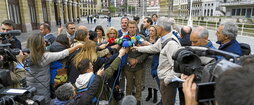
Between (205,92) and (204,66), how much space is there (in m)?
0.42

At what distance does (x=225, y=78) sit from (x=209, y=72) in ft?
1.18

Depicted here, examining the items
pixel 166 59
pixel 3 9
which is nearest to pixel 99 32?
pixel 166 59

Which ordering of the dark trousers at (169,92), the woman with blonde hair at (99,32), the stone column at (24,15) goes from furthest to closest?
the stone column at (24,15), the woman with blonde hair at (99,32), the dark trousers at (169,92)

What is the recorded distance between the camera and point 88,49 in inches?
120

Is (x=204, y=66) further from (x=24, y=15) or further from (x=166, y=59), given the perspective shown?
(x=24, y=15)

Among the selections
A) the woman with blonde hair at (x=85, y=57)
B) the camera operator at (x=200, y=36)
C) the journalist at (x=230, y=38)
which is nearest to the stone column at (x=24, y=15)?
the woman with blonde hair at (x=85, y=57)

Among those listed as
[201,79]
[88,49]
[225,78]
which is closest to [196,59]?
[201,79]

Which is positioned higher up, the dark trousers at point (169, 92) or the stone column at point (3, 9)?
the stone column at point (3, 9)

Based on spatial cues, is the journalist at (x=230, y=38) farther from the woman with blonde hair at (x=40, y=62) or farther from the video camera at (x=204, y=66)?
the woman with blonde hair at (x=40, y=62)

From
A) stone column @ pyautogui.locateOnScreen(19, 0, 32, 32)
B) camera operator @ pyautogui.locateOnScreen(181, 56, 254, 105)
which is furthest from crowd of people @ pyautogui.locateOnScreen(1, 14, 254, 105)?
stone column @ pyautogui.locateOnScreen(19, 0, 32, 32)

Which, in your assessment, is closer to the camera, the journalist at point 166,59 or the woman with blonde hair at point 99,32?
the journalist at point 166,59

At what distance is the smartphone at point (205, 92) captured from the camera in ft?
3.84

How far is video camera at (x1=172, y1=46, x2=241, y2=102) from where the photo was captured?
1.17 meters

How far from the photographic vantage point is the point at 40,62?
300 cm
